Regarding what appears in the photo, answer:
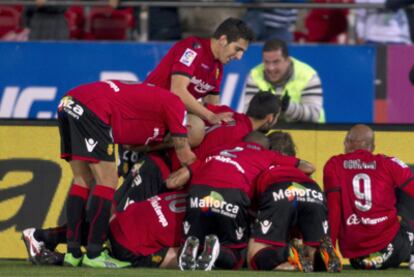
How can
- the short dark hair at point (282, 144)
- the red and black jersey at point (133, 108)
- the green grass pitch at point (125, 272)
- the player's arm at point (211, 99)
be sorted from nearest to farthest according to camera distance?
the green grass pitch at point (125, 272) < the red and black jersey at point (133, 108) < the short dark hair at point (282, 144) < the player's arm at point (211, 99)

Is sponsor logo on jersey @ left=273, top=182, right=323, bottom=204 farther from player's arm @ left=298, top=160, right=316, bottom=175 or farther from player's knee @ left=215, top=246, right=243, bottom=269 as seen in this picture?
player's knee @ left=215, top=246, right=243, bottom=269

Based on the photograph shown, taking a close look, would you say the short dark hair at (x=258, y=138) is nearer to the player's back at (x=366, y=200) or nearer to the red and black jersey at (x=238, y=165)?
the red and black jersey at (x=238, y=165)

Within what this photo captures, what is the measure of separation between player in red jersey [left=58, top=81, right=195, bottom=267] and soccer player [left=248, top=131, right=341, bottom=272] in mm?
792

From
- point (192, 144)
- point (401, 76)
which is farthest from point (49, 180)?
point (401, 76)

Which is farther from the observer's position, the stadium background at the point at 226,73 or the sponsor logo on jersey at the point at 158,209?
the stadium background at the point at 226,73

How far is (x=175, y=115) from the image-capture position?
1342cm

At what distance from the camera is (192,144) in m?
14.2

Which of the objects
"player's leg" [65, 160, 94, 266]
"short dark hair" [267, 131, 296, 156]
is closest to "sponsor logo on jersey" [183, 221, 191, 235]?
"player's leg" [65, 160, 94, 266]

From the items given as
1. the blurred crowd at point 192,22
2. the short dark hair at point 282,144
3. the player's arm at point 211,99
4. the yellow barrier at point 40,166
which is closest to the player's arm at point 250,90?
the yellow barrier at point 40,166

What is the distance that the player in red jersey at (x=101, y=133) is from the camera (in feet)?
43.7

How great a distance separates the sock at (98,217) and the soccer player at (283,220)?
3.78ft

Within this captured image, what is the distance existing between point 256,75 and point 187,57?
2.31 meters

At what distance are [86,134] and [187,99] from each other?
1076 mm

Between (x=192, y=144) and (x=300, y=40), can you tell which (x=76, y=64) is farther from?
(x=192, y=144)
